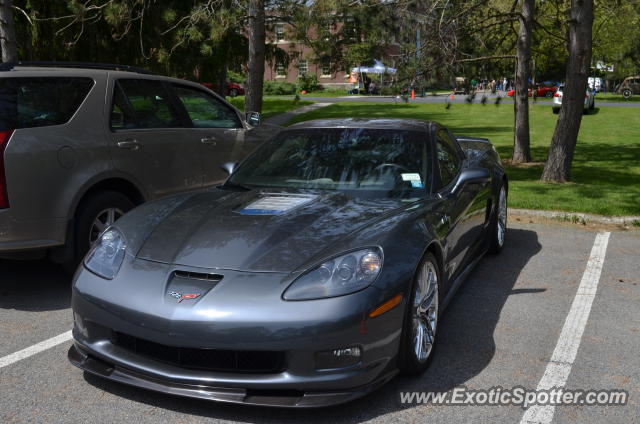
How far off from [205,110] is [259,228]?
3595 millimetres

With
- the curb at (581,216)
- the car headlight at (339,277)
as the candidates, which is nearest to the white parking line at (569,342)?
the car headlight at (339,277)

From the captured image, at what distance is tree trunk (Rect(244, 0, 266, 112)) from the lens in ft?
39.3

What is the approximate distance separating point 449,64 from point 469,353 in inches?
334

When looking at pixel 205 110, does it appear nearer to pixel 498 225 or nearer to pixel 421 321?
pixel 498 225

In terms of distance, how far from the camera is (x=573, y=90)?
11273mm

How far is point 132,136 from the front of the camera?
246 inches

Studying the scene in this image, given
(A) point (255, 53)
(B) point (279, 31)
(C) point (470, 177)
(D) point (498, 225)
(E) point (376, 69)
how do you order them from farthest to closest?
(B) point (279, 31)
(A) point (255, 53)
(E) point (376, 69)
(D) point (498, 225)
(C) point (470, 177)

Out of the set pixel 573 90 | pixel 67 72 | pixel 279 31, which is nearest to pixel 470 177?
pixel 67 72

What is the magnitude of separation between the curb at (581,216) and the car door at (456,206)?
10.2ft

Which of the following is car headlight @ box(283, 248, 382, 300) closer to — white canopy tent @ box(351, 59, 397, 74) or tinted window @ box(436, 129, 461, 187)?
tinted window @ box(436, 129, 461, 187)

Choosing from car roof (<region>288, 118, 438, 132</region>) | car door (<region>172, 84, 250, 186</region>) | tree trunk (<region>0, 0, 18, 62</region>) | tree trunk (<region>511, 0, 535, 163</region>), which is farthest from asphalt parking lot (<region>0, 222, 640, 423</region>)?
tree trunk (<region>511, 0, 535, 163</region>)

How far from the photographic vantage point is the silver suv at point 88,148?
5230 millimetres

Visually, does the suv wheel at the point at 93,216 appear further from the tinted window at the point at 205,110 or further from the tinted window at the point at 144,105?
the tinted window at the point at 205,110

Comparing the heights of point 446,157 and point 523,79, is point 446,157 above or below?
below
